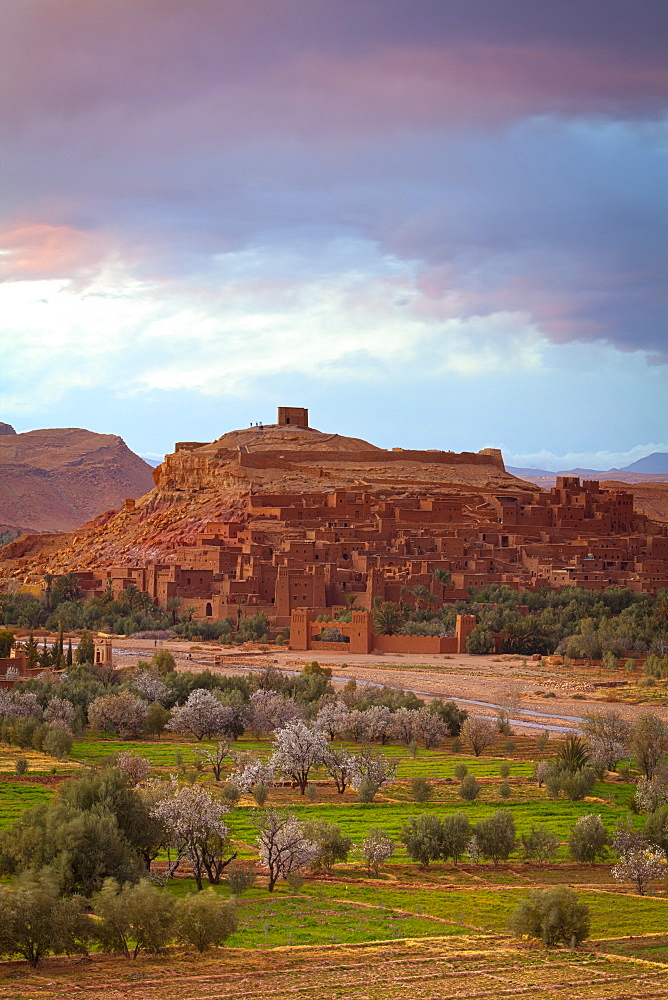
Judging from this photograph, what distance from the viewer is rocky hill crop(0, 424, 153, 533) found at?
12925cm

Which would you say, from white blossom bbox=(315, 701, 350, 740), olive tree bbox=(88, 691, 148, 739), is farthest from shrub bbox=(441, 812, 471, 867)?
olive tree bbox=(88, 691, 148, 739)

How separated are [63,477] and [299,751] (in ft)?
390

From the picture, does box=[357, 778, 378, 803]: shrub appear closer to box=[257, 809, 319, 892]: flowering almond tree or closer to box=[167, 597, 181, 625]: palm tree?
box=[257, 809, 319, 892]: flowering almond tree

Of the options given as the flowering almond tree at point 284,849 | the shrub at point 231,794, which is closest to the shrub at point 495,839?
the flowering almond tree at point 284,849

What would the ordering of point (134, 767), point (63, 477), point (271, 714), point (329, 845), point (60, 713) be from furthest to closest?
point (63, 477) → point (271, 714) → point (60, 713) → point (134, 767) → point (329, 845)

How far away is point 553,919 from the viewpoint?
1678 centimetres

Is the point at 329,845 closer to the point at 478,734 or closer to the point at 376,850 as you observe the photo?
the point at 376,850

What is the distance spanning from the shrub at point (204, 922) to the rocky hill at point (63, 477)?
105461 mm

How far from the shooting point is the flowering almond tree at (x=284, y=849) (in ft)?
63.8

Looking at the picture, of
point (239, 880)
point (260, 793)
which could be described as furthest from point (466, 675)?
point (239, 880)

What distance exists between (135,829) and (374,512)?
4418 cm

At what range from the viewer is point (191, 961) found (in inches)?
623

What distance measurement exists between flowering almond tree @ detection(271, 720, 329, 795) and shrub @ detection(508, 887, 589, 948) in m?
9.60

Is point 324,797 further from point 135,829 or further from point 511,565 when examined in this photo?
point 511,565
